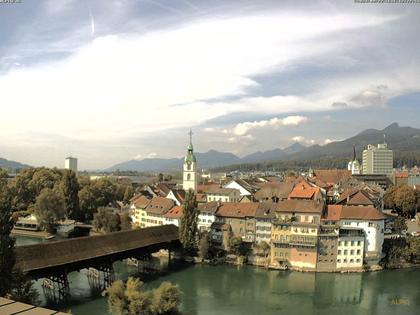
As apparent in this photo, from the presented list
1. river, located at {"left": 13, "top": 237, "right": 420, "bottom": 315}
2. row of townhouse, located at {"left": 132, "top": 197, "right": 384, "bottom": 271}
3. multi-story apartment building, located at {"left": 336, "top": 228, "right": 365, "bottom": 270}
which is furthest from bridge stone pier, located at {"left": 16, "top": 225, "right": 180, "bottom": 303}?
multi-story apartment building, located at {"left": 336, "top": 228, "right": 365, "bottom": 270}

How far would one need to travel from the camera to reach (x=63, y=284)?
30000mm

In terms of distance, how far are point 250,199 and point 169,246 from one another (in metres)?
14.9

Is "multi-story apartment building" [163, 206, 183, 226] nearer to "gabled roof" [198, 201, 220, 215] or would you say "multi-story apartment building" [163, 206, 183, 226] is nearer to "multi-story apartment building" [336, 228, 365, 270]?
"gabled roof" [198, 201, 220, 215]

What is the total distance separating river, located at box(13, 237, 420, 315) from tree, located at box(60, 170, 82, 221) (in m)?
25.6

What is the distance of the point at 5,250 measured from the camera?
22078 millimetres

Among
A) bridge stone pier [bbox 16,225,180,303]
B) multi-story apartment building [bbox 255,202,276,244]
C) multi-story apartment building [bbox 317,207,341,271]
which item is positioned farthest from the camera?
multi-story apartment building [bbox 255,202,276,244]

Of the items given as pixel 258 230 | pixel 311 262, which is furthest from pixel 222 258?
pixel 311 262

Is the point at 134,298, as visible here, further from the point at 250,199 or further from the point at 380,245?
the point at 250,199

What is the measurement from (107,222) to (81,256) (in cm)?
2251

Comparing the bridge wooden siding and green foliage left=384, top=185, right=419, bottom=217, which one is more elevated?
green foliage left=384, top=185, right=419, bottom=217

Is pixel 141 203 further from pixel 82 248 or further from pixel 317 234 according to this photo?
pixel 82 248

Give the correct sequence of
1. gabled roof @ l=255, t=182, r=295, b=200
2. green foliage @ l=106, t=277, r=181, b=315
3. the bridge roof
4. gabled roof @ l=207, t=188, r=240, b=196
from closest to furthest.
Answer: green foliage @ l=106, t=277, r=181, b=315 < the bridge roof < gabled roof @ l=255, t=182, r=295, b=200 < gabled roof @ l=207, t=188, r=240, b=196

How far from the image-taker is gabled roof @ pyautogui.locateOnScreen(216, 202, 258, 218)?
148 feet

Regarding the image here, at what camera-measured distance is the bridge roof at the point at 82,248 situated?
28.0m
